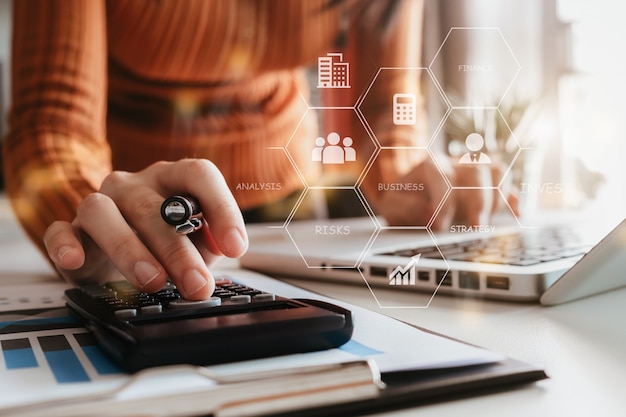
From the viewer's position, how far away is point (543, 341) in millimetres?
336

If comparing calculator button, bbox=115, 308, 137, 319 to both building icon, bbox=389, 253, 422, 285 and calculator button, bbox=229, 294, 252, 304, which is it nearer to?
calculator button, bbox=229, 294, 252, 304

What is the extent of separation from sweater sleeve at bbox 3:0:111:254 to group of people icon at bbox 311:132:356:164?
12.5 inches

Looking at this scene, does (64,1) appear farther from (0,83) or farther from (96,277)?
(0,83)

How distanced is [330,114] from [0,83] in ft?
3.18

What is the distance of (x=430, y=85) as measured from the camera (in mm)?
439

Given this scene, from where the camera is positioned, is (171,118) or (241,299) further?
(171,118)

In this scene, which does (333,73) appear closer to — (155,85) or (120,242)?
(120,242)

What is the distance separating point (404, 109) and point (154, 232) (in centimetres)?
19
